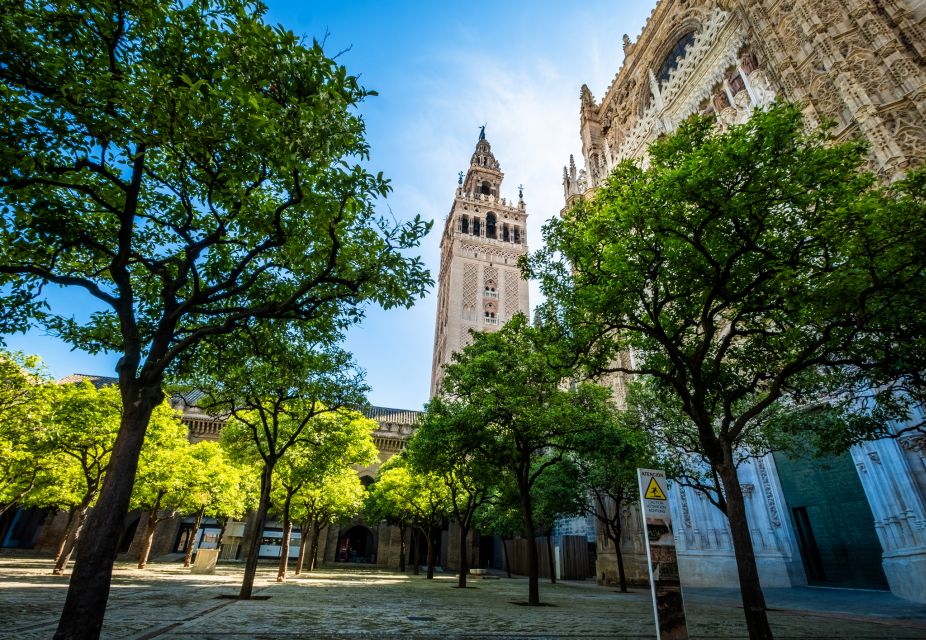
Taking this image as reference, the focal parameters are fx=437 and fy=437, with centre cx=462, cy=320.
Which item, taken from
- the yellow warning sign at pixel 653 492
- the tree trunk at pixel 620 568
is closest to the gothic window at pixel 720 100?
the tree trunk at pixel 620 568

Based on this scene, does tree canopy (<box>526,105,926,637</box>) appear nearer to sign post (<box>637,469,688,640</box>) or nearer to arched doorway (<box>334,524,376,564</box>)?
sign post (<box>637,469,688,640</box>)

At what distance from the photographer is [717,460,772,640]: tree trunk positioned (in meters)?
6.81

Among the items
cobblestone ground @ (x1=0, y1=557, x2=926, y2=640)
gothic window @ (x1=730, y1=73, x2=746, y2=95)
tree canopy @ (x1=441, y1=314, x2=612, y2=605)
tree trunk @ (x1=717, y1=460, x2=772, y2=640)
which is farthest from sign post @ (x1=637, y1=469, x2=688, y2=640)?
gothic window @ (x1=730, y1=73, x2=746, y2=95)

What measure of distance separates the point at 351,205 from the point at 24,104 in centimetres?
429

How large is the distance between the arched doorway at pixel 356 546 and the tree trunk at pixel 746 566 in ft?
155

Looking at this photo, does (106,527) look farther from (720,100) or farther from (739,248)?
(720,100)

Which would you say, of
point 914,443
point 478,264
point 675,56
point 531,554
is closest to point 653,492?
point 531,554

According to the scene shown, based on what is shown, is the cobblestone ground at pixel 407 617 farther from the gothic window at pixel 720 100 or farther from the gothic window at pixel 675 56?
the gothic window at pixel 675 56

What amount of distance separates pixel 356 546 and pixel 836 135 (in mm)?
55580

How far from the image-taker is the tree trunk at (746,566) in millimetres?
6809

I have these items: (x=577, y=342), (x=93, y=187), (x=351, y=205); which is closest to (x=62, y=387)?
(x=93, y=187)

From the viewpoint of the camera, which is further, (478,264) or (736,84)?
(478,264)

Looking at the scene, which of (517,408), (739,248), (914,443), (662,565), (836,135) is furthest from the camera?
(836,135)

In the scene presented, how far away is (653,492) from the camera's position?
6715 mm
